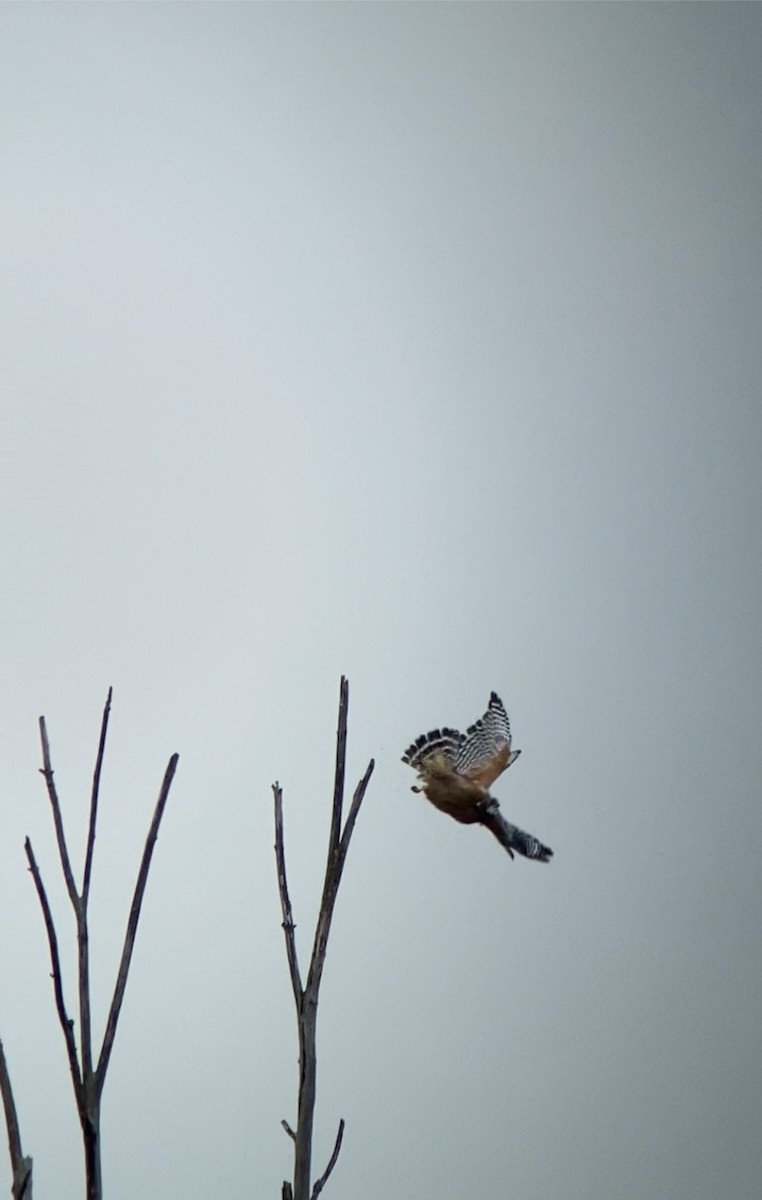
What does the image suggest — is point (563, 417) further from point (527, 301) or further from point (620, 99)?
point (620, 99)

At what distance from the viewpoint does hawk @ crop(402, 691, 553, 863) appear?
68cm

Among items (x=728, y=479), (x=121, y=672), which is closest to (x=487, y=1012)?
(x=121, y=672)

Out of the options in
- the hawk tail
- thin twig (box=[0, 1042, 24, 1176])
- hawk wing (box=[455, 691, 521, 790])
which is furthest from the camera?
hawk wing (box=[455, 691, 521, 790])

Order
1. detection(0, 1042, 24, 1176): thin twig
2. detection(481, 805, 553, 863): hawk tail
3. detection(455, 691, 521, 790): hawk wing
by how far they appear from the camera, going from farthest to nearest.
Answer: detection(455, 691, 521, 790): hawk wing, detection(481, 805, 553, 863): hawk tail, detection(0, 1042, 24, 1176): thin twig

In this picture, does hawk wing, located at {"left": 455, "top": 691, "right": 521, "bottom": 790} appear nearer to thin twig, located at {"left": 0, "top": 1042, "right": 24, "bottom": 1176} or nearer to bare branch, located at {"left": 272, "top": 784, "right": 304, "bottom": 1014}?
bare branch, located at {"left": 272, "top": 784, "right": 304, "bottom": 1014}

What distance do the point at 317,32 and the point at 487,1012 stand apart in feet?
4.17

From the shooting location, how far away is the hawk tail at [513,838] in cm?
66

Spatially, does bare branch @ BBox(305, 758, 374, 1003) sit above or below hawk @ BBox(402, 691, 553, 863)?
below

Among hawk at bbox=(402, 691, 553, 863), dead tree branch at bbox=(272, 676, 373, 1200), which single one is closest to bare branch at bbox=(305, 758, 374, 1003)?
dead tree branch at bbox=(272, 676, 373, 1200)

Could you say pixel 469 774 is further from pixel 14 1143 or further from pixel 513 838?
pixel 14 1143

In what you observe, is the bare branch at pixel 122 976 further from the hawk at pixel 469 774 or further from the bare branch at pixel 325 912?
the hawk at pixel 469 774

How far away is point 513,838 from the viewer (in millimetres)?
676

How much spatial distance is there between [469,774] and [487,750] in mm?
44

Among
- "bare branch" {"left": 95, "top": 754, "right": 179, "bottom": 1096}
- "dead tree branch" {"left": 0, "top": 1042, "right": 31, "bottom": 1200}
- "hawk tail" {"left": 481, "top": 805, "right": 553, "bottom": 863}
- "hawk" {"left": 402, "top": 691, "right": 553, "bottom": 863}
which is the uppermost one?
"hawk" {"left": 402, "top": 691, "right": 553, "bottom": 863}
